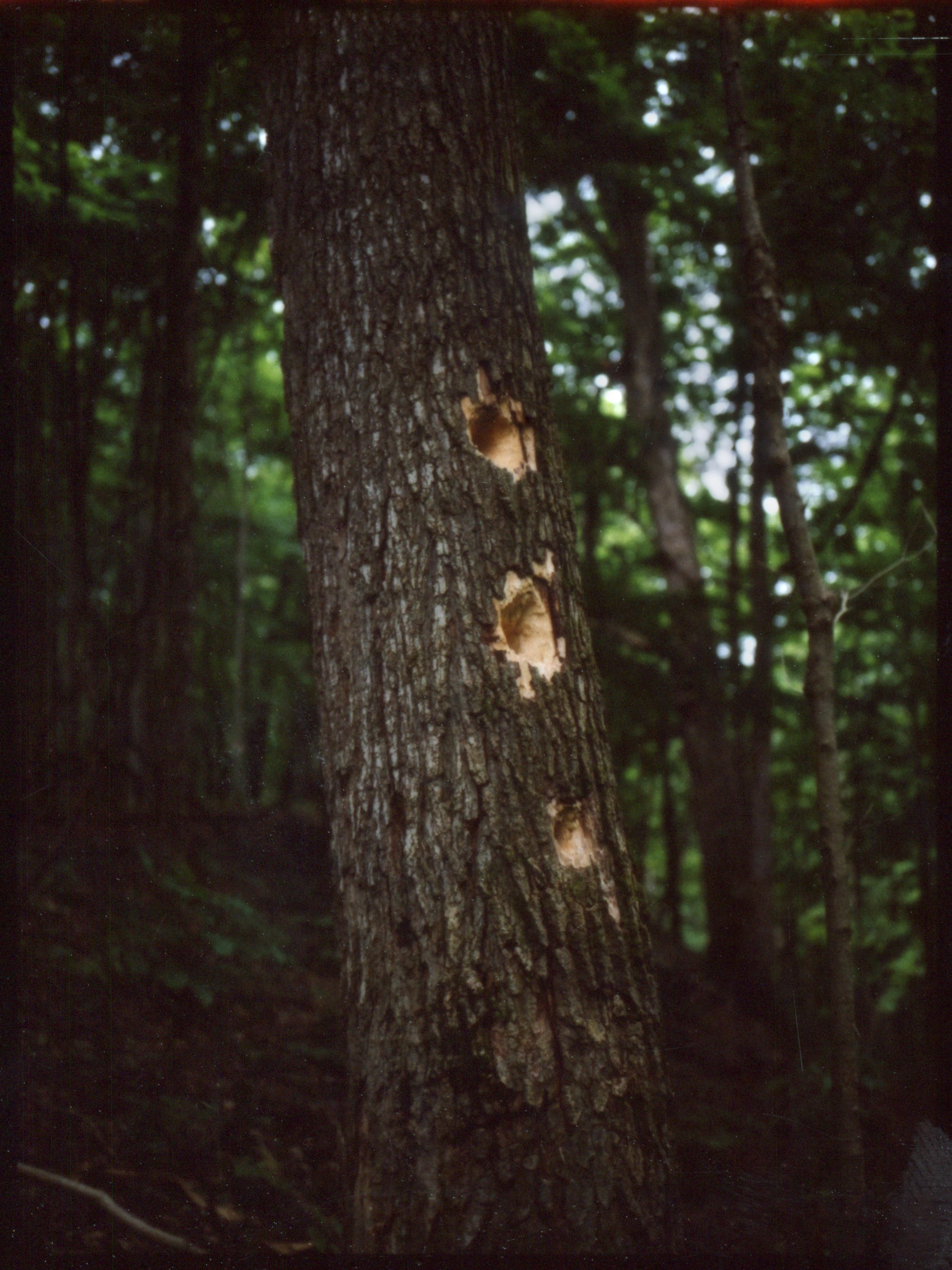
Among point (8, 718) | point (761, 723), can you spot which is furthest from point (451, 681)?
point (761, 723)

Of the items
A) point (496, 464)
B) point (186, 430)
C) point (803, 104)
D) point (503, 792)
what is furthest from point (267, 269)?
point (503, 792)

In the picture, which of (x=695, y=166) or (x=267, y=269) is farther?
(x=267, y=269)

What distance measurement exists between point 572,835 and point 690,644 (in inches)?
201

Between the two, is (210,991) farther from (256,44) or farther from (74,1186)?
(256,44)

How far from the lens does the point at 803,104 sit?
4.47 meters

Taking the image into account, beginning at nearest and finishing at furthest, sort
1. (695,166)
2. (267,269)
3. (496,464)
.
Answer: (496,464)
(695,166)
(267,269)

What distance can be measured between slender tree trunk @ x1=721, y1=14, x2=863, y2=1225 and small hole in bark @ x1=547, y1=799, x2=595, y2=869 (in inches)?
62.9

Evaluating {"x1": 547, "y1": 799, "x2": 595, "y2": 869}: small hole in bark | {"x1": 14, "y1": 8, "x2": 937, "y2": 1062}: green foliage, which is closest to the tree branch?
{"x1": 14, "y1": 8, "x2": 937, "y2": 1062}: green foliage

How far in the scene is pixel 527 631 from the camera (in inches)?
89.7

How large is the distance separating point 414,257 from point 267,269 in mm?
6171

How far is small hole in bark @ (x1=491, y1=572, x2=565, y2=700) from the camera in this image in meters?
2.23

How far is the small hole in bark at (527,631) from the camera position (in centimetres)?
223

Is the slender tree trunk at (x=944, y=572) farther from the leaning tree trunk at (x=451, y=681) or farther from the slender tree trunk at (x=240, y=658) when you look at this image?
the slender tree trunk at (x=240, y=658)

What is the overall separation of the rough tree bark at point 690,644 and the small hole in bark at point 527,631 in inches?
188
